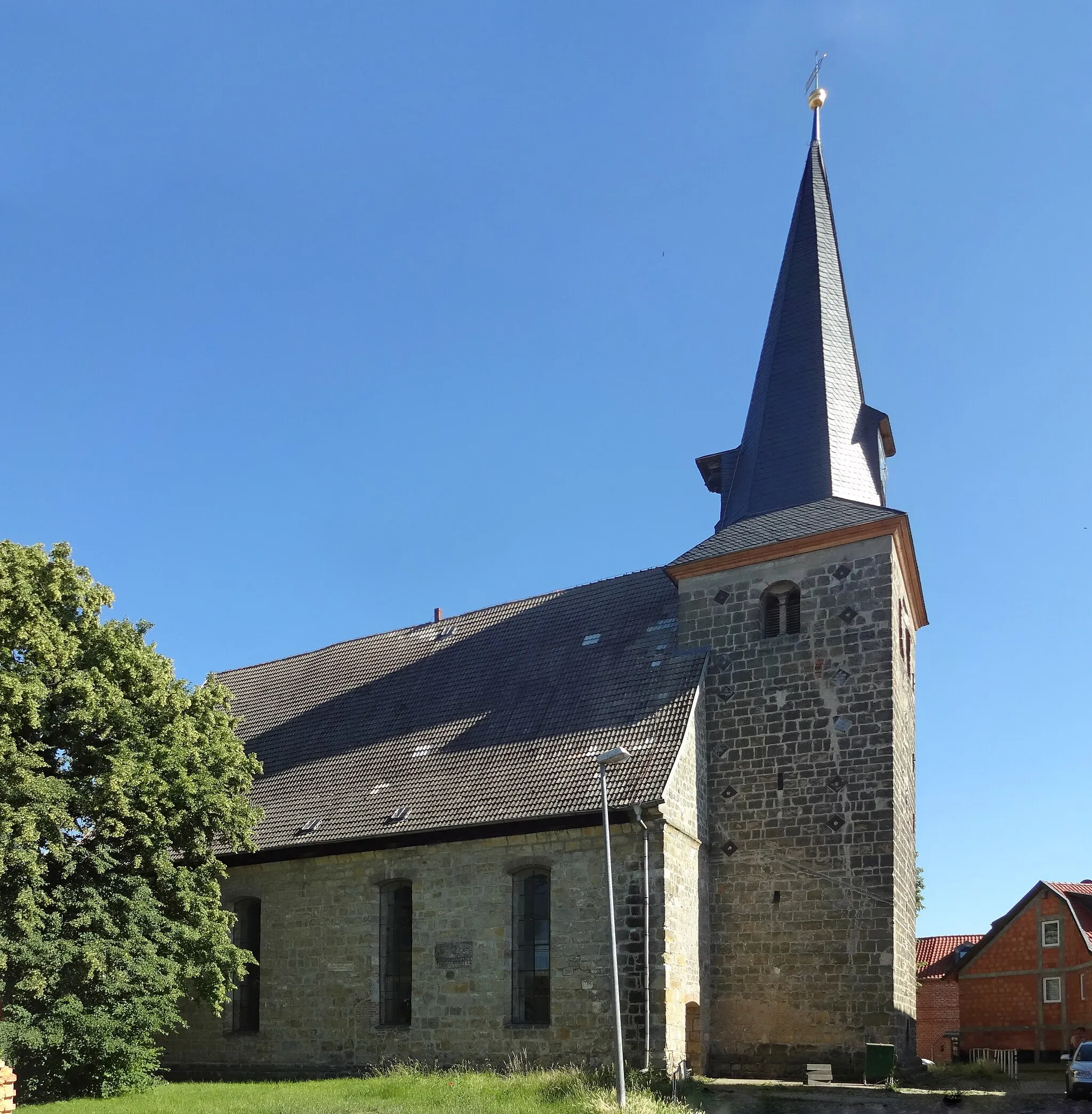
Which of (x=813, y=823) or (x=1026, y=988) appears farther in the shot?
(x=1026, y=988)

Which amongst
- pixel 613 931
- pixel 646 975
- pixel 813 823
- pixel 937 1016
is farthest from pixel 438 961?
pixel 937 1016

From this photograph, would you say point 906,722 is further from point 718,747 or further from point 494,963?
point 494,963

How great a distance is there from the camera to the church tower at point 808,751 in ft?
60.6

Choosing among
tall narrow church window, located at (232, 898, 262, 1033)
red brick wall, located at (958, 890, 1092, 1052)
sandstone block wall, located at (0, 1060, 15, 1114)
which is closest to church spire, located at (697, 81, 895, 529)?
tall narrow church window, located at (232, 898, 262, 1033)

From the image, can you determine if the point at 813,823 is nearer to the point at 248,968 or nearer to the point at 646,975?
the point at 646,975

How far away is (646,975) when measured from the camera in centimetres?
1723

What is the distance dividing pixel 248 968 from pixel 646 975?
851 cm

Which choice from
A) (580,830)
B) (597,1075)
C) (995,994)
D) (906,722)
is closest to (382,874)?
(580,830)

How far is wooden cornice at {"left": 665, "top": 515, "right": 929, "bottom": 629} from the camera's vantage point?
20062 millimetres

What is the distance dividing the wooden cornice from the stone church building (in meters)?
0.05

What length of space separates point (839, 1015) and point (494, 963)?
210 inches

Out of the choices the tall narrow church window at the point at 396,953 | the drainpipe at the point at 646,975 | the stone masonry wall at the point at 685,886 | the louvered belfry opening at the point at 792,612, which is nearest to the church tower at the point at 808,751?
the louvered belfry opening at the point at 792,612

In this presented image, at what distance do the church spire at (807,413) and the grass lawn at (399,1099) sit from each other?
11035 mm

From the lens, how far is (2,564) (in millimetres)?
16406
